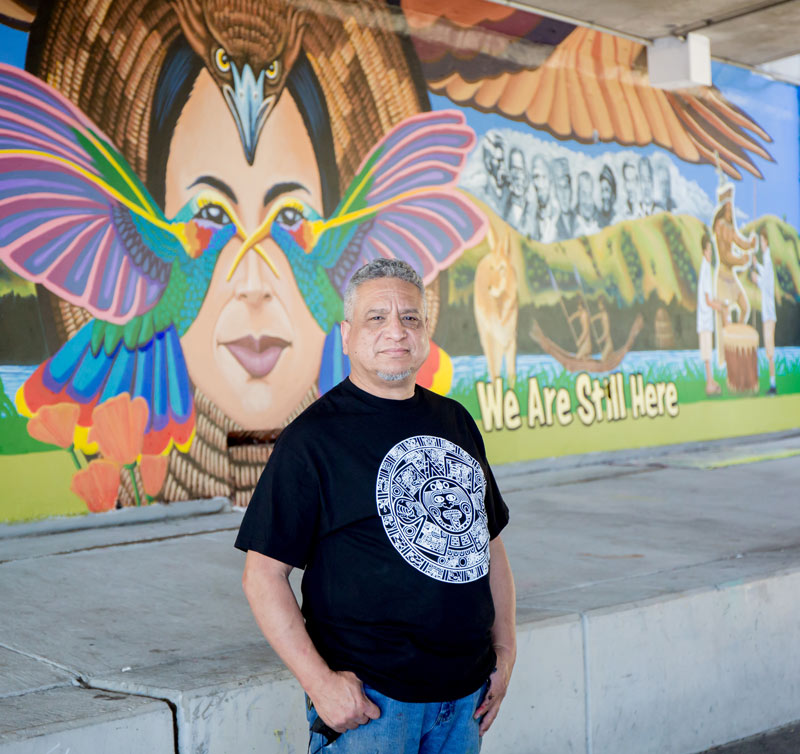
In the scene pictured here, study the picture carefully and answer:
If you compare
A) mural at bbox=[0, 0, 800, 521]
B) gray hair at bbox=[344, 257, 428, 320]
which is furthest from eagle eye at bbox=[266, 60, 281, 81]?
gray hair at bbox=[344, 257, 428, 320]

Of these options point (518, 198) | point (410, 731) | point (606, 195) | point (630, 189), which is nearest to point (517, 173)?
point (518, 198)

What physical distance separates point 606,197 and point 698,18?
6.15ft

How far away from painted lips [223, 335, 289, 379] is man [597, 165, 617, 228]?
13.2 ft

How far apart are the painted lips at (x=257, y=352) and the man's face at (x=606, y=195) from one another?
4091 mm

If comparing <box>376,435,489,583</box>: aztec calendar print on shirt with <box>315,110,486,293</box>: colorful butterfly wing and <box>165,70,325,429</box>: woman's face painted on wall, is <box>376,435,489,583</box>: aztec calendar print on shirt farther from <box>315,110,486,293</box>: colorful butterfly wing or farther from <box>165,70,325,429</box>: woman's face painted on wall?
<box>315,110,486,293</box>: colorful butterfly wing

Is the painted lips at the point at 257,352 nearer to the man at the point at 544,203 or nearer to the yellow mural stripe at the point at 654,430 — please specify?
the yellow mural stripe at the point at 654,430

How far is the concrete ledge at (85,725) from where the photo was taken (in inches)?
109

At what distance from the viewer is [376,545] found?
2330 mm

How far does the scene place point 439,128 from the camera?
8805 millimetres

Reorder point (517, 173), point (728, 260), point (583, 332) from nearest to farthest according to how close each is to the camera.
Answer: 1. point (517, 173)
2. point (583, 332)
3. point (728, 260)

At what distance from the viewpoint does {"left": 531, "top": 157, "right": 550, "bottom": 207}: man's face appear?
9.51 metres

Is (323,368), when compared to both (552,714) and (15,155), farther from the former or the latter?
(552,714)

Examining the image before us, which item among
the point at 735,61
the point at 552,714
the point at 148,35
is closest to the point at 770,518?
the point at 552,714

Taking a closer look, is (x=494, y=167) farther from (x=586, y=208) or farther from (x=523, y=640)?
(x=523, y=640)
